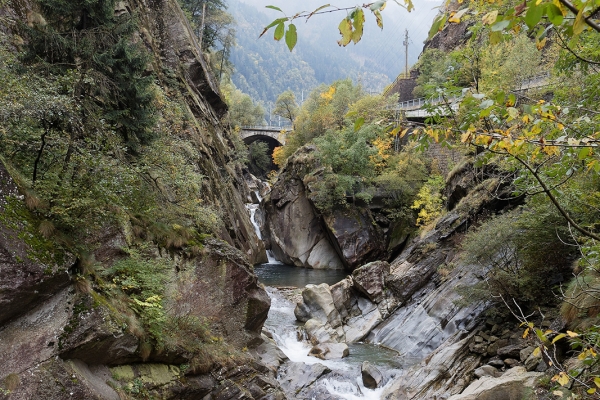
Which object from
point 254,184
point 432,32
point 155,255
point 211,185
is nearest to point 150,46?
point 211,185

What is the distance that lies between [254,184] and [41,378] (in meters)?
40.3

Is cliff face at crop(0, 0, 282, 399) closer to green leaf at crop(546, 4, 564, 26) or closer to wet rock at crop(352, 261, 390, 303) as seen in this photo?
green leaf at crop(546, 4, 564, 26)

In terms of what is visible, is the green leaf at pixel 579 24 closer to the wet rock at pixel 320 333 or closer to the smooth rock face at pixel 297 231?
the wet rock at pixel 320 333

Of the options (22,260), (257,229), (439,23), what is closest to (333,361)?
(22,260)

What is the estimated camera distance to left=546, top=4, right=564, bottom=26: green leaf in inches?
61.7

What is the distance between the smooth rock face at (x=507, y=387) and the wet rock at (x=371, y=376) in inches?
130

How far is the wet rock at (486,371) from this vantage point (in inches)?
347

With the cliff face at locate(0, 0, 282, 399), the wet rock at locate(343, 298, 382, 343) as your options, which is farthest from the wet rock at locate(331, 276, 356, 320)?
the cliff face at locate(0, 0, 282, 399)

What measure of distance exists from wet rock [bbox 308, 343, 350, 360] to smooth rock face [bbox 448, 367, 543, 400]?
5.64m

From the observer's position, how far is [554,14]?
1597 millimetres

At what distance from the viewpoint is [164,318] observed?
732cm

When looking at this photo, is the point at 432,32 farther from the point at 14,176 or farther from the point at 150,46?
the point at 150,46

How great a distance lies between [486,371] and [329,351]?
228 inches

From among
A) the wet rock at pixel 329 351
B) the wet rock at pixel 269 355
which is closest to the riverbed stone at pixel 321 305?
the wet rock at pixel 329 351
